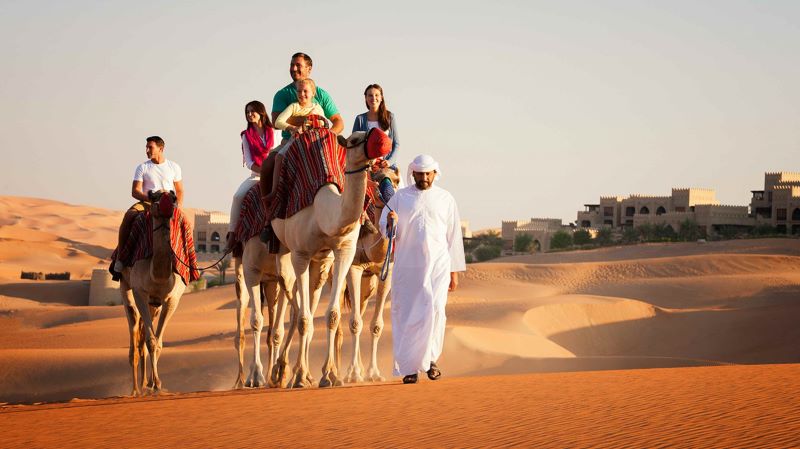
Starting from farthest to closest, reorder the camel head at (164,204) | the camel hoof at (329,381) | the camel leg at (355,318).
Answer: the camel head at (164,204) < the camel leg at (355,318) < the camel hoof at (329,381)

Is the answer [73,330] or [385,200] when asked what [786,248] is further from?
[385,200]

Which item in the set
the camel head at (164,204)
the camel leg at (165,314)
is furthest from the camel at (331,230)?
the camel leg at (165,314)

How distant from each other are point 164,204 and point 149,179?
1.06 m

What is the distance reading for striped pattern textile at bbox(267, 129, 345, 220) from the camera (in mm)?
10969

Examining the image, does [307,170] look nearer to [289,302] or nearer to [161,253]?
[289,302]

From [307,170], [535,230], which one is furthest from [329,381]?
[535,230]

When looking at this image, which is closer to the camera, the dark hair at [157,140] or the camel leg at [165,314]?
the camel leg at [165,314]

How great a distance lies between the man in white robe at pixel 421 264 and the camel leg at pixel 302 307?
2.86ft

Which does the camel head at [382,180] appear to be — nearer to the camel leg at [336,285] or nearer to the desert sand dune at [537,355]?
the camel leg at [336,285]

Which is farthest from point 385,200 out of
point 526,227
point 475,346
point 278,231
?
point 526,227

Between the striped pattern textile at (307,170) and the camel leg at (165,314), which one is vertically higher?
the striped pattern textile at (307,170)

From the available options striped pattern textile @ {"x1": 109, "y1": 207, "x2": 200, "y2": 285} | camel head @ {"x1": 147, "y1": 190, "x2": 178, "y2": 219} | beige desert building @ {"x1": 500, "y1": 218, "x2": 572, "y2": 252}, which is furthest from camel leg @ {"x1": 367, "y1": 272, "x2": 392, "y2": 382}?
beige desert building @ {"x1": 500, "y1": 218, "x2": 572, "y2": 252}

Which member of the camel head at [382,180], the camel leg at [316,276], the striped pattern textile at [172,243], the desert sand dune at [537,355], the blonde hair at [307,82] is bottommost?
the desert sand dune at [537,355]

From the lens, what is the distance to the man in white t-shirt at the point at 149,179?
13648 mm
